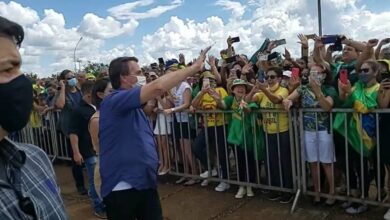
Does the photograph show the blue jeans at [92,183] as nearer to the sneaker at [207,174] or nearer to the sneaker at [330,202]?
the sneaker at [207,174]

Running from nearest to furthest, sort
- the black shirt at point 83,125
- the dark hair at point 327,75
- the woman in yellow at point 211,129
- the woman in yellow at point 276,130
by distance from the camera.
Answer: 1. the dark hair at point 327,75
2. the woman in yellow at point 276,130
3. the black shirt at point 83,125
4. the woman in yellow at point 211,129

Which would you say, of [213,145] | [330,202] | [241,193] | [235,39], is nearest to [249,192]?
[241,193]

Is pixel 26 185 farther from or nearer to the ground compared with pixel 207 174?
farther from the ground

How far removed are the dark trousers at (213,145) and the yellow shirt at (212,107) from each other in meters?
0.08

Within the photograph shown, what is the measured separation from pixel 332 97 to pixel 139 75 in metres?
2.56

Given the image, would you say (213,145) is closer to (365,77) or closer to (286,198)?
(286,198)

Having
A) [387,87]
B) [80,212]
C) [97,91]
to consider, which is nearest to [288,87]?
[387,87]

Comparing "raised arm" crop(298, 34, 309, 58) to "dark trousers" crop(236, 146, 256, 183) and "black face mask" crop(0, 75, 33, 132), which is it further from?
"black face mask" crop(0, 75, 33, 132)

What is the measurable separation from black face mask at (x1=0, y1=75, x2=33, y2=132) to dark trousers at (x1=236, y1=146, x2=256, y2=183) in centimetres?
449

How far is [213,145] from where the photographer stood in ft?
20.5

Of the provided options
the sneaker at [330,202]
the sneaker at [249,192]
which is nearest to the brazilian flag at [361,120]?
the sneaker at [330,202]

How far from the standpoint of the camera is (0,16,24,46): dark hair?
139 cm

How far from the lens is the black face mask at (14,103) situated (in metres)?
1.36

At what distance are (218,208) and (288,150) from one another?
47.3 inches
